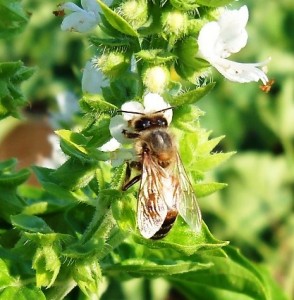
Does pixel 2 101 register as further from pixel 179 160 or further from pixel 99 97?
pixel 179 160

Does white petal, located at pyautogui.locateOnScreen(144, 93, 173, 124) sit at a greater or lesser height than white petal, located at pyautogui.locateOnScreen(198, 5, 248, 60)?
lesser

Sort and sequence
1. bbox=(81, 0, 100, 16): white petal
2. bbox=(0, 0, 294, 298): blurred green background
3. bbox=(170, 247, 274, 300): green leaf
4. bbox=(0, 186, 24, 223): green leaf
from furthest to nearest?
bbox=(0, 0, 294, 298): blurred green background, bbox=(170, 247, 274, 300): green leaf, bbox=(0, 186, 24, 223): green leaf, bbox=(81, 0, 100, 16): white petal

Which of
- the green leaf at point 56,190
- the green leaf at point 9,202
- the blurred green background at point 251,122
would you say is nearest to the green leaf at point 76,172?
the green leaf at point 56,190

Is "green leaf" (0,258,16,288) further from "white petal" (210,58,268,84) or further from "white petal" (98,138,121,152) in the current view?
"white petal" (210,58,268,84)

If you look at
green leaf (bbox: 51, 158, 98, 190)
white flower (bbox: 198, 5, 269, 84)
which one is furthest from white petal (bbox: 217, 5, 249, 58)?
green leaf (bbox: 51, 158, 98, 190)

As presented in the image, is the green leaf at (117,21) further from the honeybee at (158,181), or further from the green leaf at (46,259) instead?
the green leaf at (46,259)

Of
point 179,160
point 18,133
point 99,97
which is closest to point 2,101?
point 99,97

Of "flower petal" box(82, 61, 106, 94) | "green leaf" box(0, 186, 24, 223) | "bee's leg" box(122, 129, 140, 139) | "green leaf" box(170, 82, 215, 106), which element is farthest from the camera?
"green leaf" box(0, 186, 24, 223)
